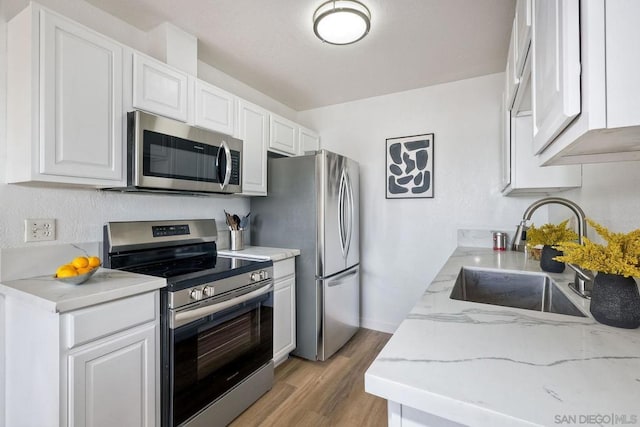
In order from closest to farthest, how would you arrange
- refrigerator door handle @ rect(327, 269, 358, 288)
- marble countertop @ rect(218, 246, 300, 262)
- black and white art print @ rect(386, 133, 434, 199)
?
marble countertop @ rect(218, 246, 300, 262)
refrigerator door handle @ rect(327, 269, 358, 288)
black and white art print @ rect(386, 133, 434, 199)

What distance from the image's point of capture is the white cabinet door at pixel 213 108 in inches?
76.8

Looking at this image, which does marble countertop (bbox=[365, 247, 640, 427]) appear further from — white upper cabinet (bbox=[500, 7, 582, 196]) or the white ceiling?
the white ceiling

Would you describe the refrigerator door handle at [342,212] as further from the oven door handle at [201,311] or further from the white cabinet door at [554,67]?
the white cabinet door at [554,67]

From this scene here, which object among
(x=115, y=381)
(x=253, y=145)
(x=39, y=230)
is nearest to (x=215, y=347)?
(x=115, y=381)

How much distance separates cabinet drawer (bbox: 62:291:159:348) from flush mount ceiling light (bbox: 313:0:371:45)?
171cm

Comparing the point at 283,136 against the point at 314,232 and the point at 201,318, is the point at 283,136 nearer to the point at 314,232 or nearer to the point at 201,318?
the point at 314,232

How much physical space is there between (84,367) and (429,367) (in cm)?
129

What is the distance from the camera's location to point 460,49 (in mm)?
2191

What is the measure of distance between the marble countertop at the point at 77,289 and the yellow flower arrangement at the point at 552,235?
1.88 metres

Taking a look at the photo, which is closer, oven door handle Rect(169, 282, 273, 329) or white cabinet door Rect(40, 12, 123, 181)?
white cabinet door Rect(40, 12, 123, 181)

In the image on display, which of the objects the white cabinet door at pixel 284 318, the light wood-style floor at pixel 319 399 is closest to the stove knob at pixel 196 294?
the white cabinet door at pixel 284 318

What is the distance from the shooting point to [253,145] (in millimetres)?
2375

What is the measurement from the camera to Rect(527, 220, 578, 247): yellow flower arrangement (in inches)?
57.7

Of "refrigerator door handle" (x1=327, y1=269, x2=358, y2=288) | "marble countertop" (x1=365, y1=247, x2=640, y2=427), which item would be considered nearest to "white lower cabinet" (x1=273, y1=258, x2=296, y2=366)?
"refrigerator door handle" (x1=327, y1=269, x2=358, y2=288)
